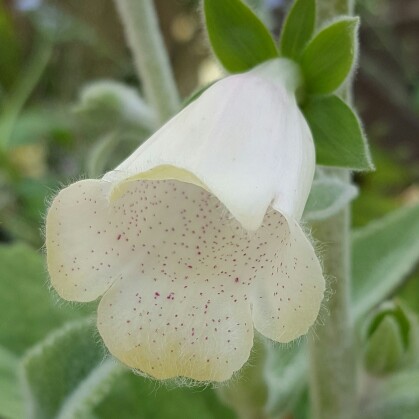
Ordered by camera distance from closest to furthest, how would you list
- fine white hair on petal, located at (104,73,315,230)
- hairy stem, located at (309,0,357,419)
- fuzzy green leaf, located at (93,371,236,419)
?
1. fine white hair on petal, located at (104,73,315,230)
2. hairy stem, located at (309,0,357,419)
3. fuzzy green leaf, located at (93,371,236,419)

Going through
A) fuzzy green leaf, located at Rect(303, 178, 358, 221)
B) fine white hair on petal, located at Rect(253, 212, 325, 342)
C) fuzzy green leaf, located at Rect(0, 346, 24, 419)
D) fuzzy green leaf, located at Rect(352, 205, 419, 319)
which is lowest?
fuzzy green leaf, located at Rect(352, 205, 419, 319)

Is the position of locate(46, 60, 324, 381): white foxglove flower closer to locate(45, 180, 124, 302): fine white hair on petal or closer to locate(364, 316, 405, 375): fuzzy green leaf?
locate(45, 180, 124, 302): fine white hair on petal

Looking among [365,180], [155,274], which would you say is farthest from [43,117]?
[155,274]

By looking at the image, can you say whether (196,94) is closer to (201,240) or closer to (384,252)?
(201,240)

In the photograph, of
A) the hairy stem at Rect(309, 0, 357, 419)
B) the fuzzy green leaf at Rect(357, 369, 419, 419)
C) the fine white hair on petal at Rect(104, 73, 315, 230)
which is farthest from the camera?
the fuzzy green leaf at Rect(357, 369, 419, 419)

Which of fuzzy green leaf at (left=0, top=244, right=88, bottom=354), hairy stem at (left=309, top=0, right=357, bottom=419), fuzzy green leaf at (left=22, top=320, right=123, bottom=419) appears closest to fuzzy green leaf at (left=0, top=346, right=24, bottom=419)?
fuzzy green leaf at (left=0, top=244, right=88, bottom=354)

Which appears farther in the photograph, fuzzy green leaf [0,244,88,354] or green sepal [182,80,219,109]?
fuzzy green leaf [0,244,88,354]

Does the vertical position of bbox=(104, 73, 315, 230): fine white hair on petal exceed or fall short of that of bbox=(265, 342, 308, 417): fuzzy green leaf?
it exceeds it
